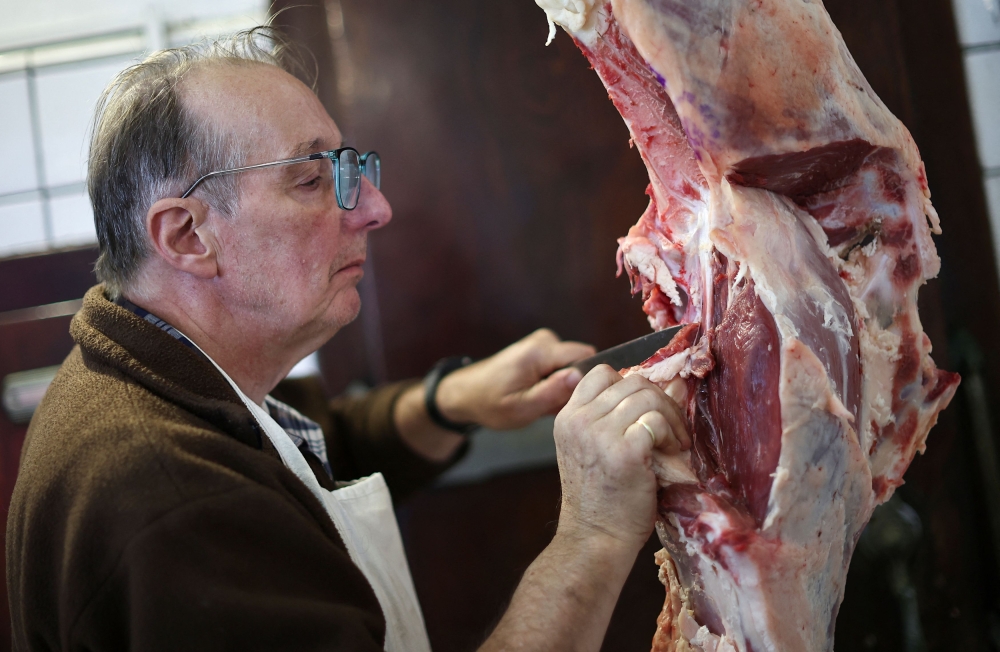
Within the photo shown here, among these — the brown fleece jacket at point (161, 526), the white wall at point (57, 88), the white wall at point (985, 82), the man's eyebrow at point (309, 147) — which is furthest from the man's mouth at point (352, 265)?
the white wall at point (57, 88)

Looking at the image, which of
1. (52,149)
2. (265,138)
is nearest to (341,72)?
(265,138)

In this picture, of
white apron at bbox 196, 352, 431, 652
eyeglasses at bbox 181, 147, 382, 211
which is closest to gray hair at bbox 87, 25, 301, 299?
eyeglasses at bbox 181, 147, 382, 211

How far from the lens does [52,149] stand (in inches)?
87.2

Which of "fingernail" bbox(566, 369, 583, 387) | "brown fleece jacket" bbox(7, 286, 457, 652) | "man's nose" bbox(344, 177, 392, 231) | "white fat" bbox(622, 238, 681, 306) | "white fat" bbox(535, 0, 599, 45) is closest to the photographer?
"brown fleece jacket" bbox(7, 286, 457, 652)

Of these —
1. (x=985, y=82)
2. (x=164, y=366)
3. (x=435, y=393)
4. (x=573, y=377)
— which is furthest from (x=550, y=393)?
(x=985, y=82)

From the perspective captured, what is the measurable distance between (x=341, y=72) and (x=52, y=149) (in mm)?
1116

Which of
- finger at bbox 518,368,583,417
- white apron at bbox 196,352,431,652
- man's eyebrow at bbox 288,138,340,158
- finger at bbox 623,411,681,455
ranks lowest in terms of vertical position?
white apron at bbox 196,352,431,652

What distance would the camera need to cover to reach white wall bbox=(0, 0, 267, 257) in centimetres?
218

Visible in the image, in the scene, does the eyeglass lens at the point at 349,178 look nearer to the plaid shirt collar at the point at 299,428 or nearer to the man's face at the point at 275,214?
the man's face at the point at 275,214

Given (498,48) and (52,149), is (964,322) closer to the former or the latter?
(498,48)

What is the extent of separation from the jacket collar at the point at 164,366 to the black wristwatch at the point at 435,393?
21.7 inches

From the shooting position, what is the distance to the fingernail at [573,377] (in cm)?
126

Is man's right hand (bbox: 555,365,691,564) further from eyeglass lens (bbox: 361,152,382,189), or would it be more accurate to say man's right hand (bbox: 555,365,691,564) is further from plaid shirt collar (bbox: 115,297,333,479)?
eyeglass lens (bbox: 361,152,382,189)

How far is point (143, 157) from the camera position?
105 centimetres
